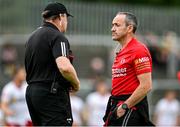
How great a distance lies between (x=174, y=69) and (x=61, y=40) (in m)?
14.2

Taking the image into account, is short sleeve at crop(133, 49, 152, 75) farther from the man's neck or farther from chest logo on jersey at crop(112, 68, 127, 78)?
the man's neck

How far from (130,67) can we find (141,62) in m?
0.20

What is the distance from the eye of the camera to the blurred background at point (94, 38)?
73.3ft

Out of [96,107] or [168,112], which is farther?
[168,112]

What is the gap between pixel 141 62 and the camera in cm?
1013

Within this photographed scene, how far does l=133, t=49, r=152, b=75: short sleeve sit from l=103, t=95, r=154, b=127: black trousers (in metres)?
0.43

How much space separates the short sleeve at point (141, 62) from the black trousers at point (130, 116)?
432mm

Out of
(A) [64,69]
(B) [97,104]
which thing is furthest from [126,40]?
(B) [97,104]

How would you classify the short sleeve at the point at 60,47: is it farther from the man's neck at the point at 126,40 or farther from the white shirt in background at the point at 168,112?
the white shirt in background at the point at 168,112

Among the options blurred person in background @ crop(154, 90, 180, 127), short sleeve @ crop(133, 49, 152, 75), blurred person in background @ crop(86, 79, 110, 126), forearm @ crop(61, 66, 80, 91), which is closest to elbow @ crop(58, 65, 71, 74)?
forearm @ crop(61, 66, 80, 91)

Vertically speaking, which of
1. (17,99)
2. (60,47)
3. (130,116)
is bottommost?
(17,99)

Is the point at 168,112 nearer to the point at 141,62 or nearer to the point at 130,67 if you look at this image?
the point at 130,67

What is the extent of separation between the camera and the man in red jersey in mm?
10094

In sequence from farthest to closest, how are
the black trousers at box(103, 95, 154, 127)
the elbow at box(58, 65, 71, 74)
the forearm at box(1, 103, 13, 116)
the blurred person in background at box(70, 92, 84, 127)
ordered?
the blurred person in background at box(70, 92, 84, 127), the forearm at box(1, 103, 13, 116), the black trousers at box(103, 95, 154, 127), the elbow at box(58, 65, 71, 74)
